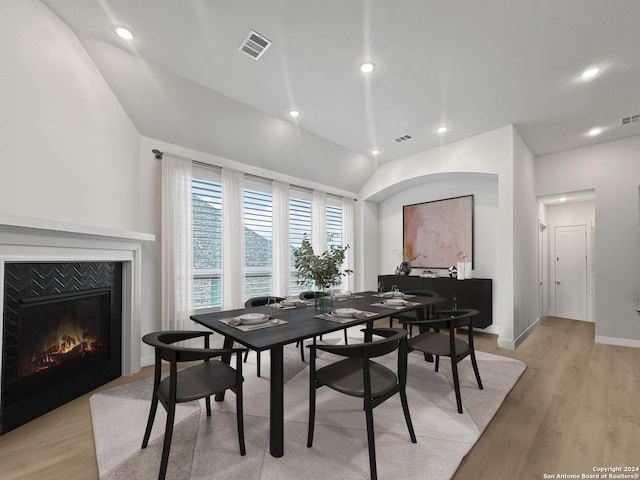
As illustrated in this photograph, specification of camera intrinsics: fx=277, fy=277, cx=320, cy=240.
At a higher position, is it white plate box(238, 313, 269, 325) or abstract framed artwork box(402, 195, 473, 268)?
abstract framed artwork box(402, 195, 473, 268)

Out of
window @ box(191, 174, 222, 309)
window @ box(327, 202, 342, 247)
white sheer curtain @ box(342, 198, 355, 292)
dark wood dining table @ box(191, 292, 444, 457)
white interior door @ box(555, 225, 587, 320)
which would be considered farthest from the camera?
white sheer curtain @ box(342, 198, 355, 292)

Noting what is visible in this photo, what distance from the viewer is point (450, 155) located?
4.57 metres

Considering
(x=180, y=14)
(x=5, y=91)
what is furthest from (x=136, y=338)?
(x=180, y=14)

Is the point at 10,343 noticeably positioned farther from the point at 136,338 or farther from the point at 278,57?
the point at 278,57

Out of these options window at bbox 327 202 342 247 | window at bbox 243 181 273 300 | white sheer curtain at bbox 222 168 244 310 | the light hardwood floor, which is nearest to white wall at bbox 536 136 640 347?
the light hardwood floor

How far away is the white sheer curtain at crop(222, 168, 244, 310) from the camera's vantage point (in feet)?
12.7

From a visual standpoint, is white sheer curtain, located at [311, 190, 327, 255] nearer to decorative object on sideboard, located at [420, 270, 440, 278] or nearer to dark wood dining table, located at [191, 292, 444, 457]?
decorative object on sideboard, located at [420, 270, 440, 278]

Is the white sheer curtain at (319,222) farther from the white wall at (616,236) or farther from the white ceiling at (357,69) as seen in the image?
the white wall at (616,236)

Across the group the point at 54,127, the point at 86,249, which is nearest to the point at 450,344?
the point at 86,249

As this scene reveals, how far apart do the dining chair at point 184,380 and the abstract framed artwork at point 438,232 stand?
4354 mm

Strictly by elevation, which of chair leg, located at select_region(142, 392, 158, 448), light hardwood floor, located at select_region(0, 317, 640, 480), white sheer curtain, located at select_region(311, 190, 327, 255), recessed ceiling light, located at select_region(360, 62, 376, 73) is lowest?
light hardwood floor, located at select_region(0, 317, 640, 480)

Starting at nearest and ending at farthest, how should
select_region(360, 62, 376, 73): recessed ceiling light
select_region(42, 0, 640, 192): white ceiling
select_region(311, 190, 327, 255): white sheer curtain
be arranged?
select_region(42, 0, 640, 192): white ceiling → select_region(360, 62, 376, 73): recessed ceiling light → select_region(311, 190, 327, 255): white sheer curtain

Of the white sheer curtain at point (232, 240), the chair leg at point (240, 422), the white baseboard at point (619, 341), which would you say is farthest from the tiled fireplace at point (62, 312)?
the white baseboard at point (619, 341)

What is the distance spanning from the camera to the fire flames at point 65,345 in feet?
7.28
